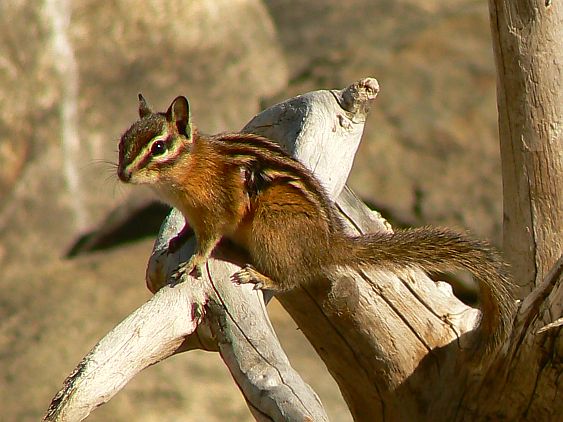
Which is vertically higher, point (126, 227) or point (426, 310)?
point (426, 310)

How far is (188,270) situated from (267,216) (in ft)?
1.38

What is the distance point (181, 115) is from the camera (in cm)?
420

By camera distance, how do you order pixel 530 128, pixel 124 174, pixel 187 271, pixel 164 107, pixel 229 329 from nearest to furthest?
pixel 229 329
pixel 187 271
pixel 124 174
pixel 530 128
pixel 164 107

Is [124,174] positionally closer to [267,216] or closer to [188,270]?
[188,270]

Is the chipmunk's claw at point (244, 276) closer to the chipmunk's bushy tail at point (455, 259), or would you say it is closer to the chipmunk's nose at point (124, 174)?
the chipmunk's bushy tail at point (455, 259)

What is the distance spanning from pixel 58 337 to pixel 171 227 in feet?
11.0

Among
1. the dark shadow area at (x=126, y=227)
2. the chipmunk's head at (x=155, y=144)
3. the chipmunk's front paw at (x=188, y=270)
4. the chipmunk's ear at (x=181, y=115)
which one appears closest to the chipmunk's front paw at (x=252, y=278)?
the chipmunk's front paw at (x=188, y=270)

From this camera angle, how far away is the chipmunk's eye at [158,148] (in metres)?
4.11

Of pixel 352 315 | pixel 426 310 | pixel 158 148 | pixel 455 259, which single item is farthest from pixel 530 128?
pixel 158 148

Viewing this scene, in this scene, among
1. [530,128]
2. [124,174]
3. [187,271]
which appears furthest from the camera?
[530,128]

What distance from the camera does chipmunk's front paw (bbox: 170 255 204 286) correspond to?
12.8 ft

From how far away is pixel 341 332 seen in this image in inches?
165

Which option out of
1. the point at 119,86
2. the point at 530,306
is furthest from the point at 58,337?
the point at 530,306

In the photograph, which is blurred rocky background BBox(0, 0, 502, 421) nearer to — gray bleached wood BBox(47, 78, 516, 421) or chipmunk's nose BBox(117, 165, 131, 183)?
gray bleached wood BBox(47, 78, 516, 421)
